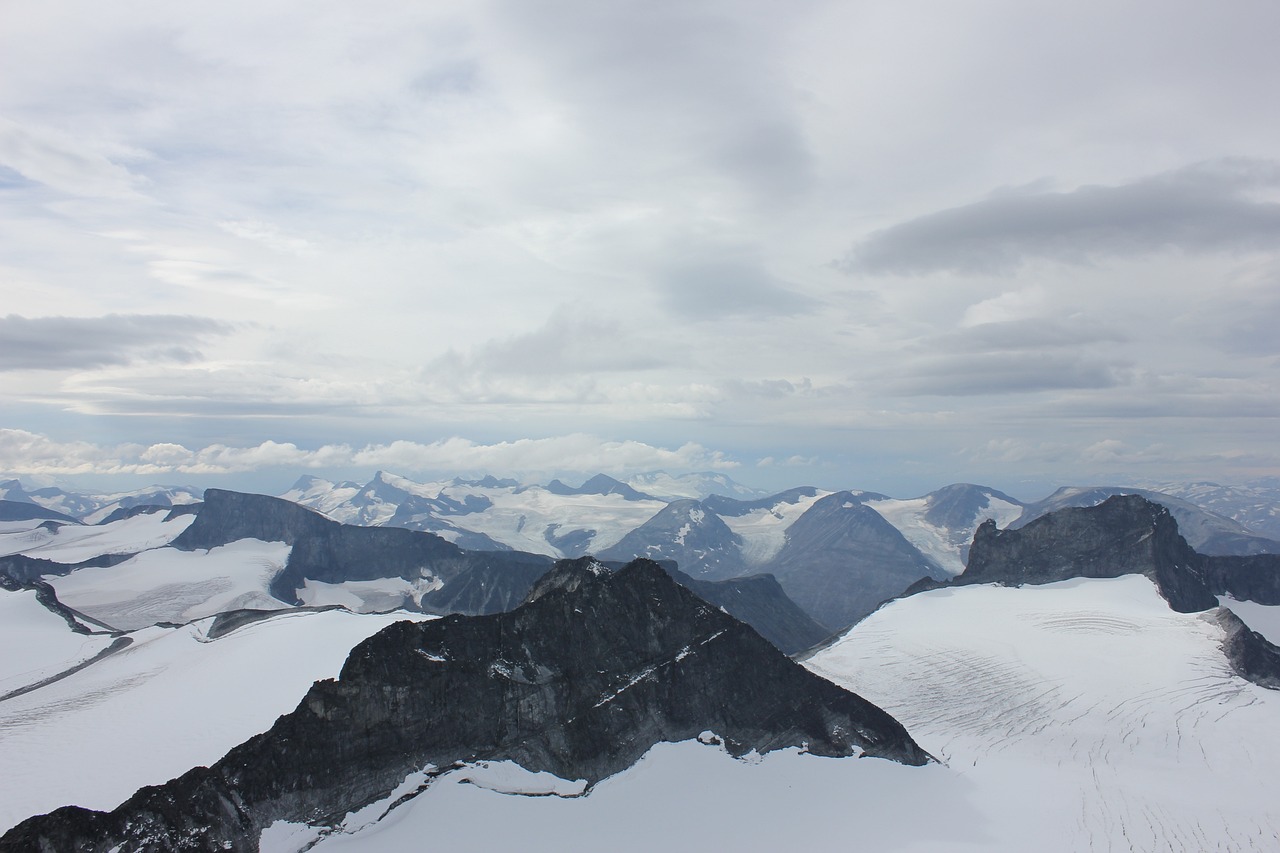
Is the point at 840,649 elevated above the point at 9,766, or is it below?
below

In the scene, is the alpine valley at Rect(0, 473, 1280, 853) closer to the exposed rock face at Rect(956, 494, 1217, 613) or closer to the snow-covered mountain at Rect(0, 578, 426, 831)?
the snow-covered mountain at Rect(0, 578, 426, 831)

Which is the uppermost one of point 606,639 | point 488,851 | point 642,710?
point 606,639

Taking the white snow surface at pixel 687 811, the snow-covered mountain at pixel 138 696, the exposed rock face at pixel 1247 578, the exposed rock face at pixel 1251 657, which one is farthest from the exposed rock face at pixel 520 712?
the exposed rock face at pixel 1247 578

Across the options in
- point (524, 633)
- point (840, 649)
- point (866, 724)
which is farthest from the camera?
point (840, 649)

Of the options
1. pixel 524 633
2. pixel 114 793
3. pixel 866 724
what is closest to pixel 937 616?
pixel 866 724

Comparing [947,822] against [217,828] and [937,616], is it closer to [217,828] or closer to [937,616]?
[217,828]

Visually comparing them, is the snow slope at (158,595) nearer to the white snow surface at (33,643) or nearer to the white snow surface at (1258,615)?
the white snow surface at (33,643)

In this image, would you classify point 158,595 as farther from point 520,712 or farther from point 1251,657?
point 1251,657
